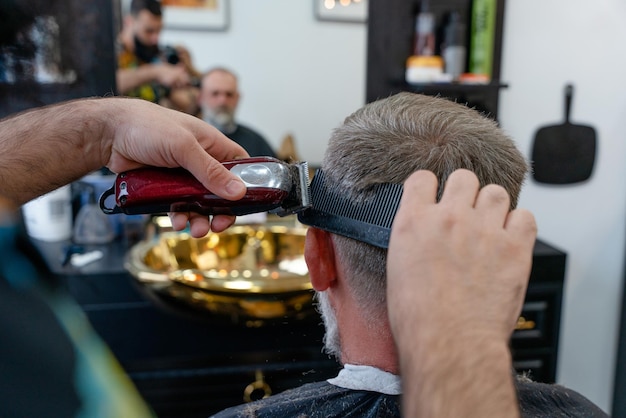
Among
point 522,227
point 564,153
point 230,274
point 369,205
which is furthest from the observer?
point 564,153

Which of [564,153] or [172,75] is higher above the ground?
[172,75]

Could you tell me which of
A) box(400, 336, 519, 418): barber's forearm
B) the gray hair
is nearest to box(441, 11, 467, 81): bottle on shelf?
the gray hair

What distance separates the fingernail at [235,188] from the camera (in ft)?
2.97

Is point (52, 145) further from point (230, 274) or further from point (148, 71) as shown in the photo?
point (148, 71)

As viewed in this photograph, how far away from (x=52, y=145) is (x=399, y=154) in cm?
68

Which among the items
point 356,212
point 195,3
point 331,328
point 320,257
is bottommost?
point 331,328

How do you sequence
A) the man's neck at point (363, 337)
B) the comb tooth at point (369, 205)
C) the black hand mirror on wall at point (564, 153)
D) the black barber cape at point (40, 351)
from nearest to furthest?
the black barber cape at point (40, 351), the comb tooth at point (369, 205), the man's neck at point (363, 337), the black hand mirror on wall at point (564, 153)

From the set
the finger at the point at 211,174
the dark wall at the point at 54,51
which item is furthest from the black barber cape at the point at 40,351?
the dark wall at the point at 54,51

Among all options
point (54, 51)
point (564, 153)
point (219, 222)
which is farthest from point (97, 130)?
point (564, 153)

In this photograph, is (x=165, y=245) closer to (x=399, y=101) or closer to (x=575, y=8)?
(x=399, y=101)

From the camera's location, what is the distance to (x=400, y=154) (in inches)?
35.4

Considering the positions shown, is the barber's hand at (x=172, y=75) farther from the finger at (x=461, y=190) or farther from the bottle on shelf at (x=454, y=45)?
the finger at (x=461, y=190)

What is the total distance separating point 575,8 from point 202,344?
2.07 meters

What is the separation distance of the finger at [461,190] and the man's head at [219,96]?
145cm
